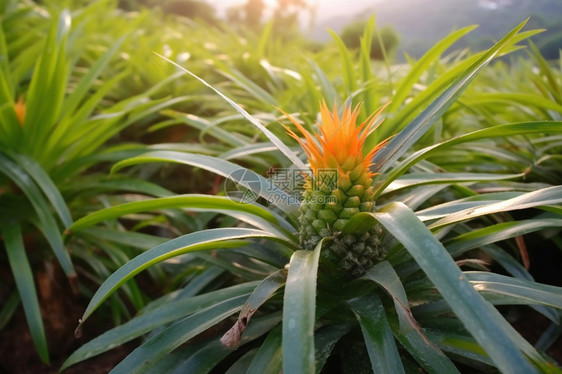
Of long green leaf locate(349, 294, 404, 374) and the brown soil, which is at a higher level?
long green leaf locate(349, 294, 404, 374)

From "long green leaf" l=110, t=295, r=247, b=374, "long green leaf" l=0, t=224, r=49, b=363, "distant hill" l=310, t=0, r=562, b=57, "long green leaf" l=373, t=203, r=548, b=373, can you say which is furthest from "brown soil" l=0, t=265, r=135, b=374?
"distant hill" l=310, t=0, r=562, b=57

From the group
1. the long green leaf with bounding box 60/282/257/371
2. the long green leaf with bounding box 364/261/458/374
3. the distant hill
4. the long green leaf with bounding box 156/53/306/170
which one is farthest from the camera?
the distant hill

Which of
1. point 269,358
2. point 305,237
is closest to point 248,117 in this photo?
point 305,237

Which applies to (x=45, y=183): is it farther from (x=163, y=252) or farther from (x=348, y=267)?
(x=348, y=267)

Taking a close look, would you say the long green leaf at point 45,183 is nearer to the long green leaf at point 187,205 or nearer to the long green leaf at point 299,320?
the long green leaf at point 187,205

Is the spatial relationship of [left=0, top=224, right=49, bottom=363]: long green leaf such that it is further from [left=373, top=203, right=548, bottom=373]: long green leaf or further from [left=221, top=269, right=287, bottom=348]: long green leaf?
[left=373, top=203, right=548, bottom=373]: long green leaf

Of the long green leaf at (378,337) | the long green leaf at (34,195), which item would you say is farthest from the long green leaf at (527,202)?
the long green leaf at (34,195)
